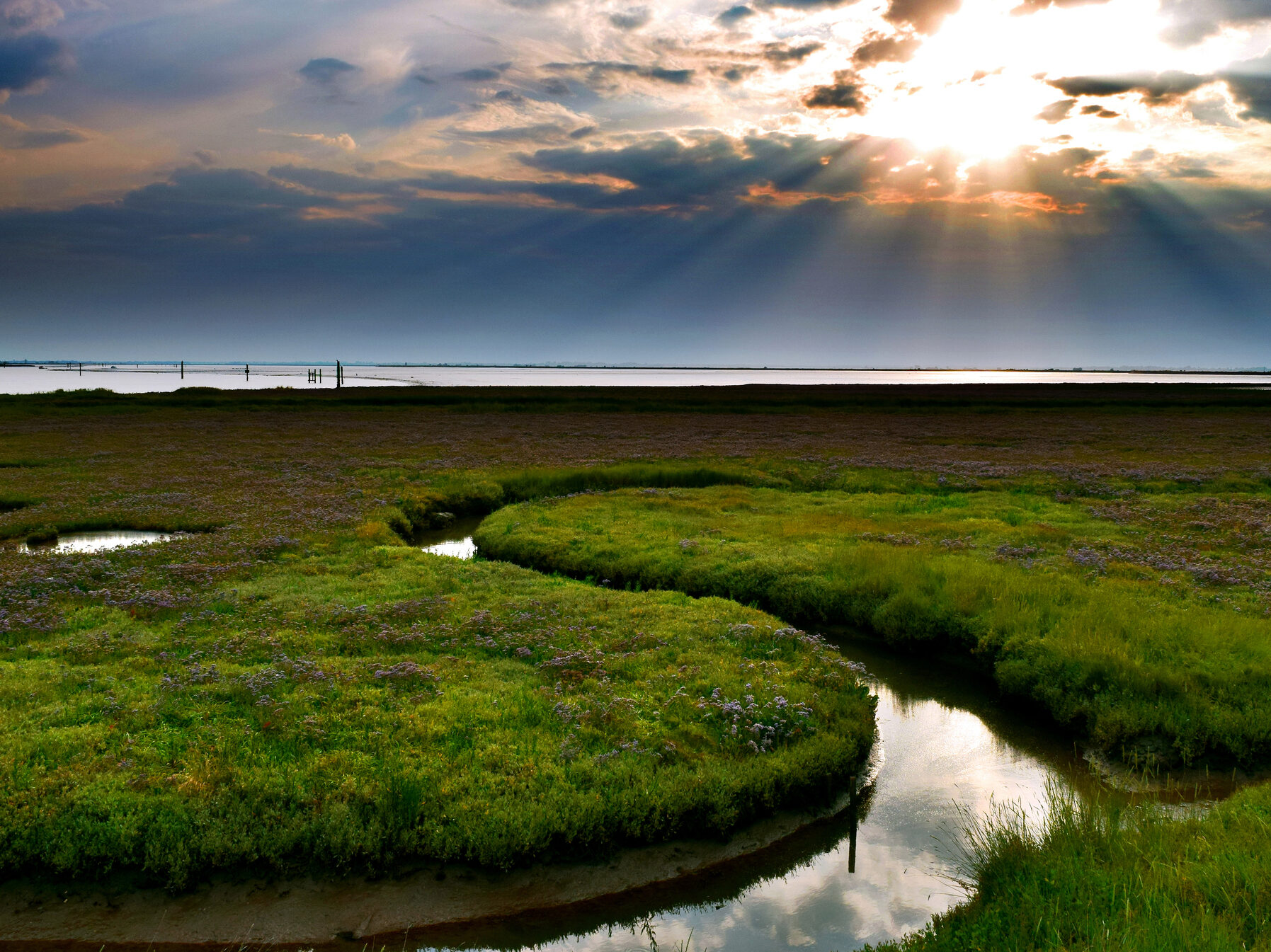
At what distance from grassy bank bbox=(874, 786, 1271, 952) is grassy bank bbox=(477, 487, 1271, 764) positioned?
12.5 feet

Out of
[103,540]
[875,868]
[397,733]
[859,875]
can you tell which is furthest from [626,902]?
[103,540]

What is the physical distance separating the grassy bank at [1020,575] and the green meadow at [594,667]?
96 mm

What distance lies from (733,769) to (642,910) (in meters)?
2.26

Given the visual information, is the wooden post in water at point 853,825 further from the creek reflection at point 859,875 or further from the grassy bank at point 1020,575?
the grassy bank at point 1020,575

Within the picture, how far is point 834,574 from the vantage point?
19719 mm

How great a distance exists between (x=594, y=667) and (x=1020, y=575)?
38.0 ft

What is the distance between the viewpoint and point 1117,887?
6.86 metres

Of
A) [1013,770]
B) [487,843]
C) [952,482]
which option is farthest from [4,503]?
[952,482]

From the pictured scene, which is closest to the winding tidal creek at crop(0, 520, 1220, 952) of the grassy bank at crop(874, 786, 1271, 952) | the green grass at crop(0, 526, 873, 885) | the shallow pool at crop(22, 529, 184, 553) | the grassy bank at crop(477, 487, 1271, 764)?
the green grass at crop(0, 526, 873, 885)

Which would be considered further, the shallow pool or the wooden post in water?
the shallow pool

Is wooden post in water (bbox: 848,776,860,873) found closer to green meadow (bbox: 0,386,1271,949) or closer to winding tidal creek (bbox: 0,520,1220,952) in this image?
winding tidal creek (bbox: 0,520,1220,952)

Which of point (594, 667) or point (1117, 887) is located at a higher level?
point (1117, 887)

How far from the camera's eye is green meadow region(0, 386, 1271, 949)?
8.35 m

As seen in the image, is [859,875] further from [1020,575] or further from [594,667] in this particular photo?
[1020,575]
